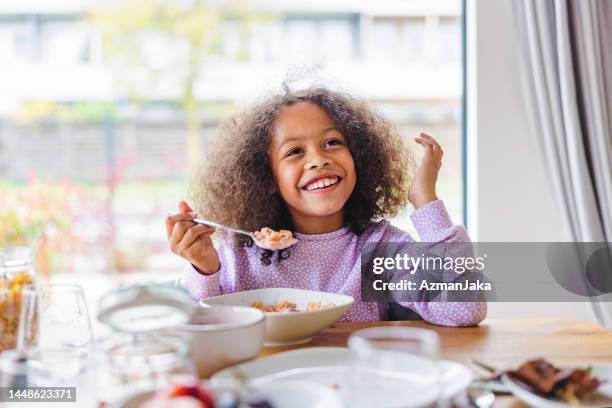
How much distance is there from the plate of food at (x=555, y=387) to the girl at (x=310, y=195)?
55cm

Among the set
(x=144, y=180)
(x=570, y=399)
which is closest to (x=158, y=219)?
(x=144, y=180)

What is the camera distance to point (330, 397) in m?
0.77

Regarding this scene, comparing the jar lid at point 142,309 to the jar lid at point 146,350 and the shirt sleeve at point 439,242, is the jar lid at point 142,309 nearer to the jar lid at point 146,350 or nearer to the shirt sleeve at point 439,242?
the jar lid at point 146,350

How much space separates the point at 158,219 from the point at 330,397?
4100 mm

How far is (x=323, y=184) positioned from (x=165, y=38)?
3.03 m

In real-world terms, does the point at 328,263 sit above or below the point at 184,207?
below

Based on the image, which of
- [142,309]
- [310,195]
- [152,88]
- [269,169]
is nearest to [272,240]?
[310,195]

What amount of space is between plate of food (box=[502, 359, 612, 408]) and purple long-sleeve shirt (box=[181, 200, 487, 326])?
2.08 feet

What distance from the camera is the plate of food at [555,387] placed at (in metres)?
0.89

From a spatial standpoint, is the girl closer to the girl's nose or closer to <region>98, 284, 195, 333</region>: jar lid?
the girl's nose

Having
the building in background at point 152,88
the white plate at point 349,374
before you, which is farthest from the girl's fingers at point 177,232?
the building in background at point 152,88

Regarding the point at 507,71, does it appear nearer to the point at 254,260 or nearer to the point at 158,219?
the point at 254,260

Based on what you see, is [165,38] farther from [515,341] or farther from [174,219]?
[515,341]

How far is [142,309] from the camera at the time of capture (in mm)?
801
